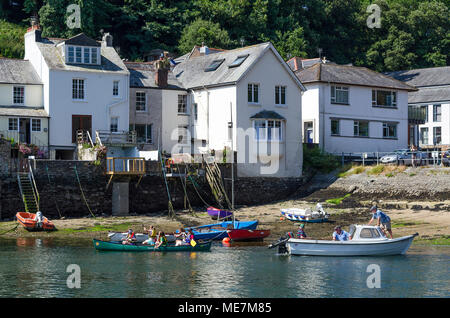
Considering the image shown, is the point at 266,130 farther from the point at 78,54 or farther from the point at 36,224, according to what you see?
the point at 36,224

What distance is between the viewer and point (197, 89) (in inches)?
2689

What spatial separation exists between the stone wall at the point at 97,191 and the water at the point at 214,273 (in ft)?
31.1

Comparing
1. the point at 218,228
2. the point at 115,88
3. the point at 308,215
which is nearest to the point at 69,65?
the point at 115,88

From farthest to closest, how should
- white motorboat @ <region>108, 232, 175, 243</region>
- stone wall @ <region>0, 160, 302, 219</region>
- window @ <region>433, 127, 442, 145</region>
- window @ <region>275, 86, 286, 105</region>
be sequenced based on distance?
window @ <region>433, 127, 442, 145</region>, window @ <region>275, 86, 286, 105</region>, stone wall @ <region>0, 160, 302, 219</region>, white motorboat @ <region>108, 232, 175, 243</region>

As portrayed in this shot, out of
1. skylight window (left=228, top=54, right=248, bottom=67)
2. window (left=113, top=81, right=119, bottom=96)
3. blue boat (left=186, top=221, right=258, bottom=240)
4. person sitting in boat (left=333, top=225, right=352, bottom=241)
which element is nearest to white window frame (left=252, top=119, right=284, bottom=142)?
skylight window (left=228, top=54, right=248, bottom=67)

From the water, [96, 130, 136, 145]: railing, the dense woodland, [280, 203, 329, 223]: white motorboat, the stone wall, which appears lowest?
the water

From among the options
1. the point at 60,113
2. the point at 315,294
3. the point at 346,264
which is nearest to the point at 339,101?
the point at 60,113

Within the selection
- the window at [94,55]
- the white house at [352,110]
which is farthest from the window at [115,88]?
the white house at [352,110]

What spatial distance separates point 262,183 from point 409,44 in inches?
1981

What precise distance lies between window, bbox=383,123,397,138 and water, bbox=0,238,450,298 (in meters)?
30.6

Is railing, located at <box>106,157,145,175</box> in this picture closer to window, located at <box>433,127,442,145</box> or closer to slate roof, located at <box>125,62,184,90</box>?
slate roof, located at <box>125,62,184,90</box>

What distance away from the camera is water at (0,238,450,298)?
32750mm
